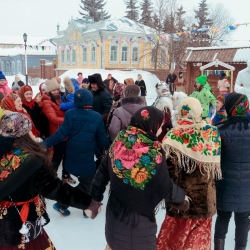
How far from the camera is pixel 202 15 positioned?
1703 inches

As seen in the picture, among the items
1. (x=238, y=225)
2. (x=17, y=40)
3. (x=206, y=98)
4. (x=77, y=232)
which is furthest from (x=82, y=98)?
(x=17, y=40)

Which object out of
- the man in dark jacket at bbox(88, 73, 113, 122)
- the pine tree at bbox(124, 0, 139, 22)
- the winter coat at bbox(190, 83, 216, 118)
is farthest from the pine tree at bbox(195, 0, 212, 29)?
the man in dark jacket at bbox(88, 73, 113, 122)

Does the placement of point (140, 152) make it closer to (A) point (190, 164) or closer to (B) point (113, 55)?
(A) point (190, 164)

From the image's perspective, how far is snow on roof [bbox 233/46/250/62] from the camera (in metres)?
11.5

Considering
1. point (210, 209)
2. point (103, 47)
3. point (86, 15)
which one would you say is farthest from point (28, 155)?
point (86, 15)

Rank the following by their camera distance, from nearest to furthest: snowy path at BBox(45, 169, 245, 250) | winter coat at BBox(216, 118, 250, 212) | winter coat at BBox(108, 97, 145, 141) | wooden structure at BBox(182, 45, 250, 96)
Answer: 1. winter coat at BBox(216, 118, 250, 212)
2. snowy path at BBox(45, 169, 245, 250)
3. winter coat at BBox(108, 97, 145, 141)
4. wooden structure at BBox(182, 45, 250, 96)

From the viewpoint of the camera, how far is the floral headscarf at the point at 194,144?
2.59m

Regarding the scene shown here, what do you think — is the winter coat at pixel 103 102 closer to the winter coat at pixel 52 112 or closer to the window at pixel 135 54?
the winter coat at pixel 52 112

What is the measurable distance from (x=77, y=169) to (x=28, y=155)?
1769 millimetres

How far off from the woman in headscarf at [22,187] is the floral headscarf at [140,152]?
1.38 feet

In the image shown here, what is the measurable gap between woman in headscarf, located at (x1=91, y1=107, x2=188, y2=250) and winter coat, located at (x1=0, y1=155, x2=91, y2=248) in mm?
346

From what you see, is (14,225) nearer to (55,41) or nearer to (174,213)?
(174,213)

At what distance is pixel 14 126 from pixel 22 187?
0.42 metres

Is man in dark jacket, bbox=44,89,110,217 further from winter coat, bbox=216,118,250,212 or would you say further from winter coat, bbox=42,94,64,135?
winter coat, bbox=216,118,250,212
